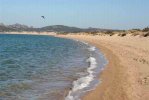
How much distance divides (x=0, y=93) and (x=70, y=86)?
3.23 meters

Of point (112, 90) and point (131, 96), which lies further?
point (112, 90)

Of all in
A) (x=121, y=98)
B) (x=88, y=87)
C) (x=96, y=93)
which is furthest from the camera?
(x=88, y=87)

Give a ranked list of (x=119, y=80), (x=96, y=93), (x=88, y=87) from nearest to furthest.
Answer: (x=96, y=93) < (x=88, y=87) < (x=119, y=80)

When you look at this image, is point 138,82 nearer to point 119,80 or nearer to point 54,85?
point 119,80

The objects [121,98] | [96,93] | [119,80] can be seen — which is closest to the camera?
[121,98]

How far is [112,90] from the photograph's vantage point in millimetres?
13078

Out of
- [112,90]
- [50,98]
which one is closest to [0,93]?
[50,98]

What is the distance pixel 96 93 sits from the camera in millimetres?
12711

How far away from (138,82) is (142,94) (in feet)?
8.18

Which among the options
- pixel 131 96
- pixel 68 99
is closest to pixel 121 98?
pixel 131 96

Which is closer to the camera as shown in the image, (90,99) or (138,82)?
(90,99)

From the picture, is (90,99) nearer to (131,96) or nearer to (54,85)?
(131,96)

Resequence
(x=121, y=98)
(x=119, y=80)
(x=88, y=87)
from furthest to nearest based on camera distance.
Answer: (x=119, y=80) < (x=88, y=87) < (x=121, y=98)

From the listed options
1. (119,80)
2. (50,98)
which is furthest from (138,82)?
(50,98)
